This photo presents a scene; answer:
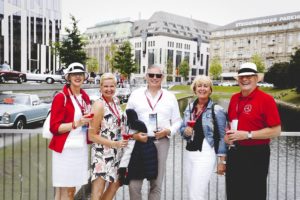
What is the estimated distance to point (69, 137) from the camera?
3799 mm

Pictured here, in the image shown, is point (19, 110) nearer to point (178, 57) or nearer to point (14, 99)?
point (14, 99)

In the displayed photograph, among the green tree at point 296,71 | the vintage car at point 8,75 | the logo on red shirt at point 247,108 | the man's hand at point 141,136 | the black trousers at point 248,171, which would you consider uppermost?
the green tree at point 296,71

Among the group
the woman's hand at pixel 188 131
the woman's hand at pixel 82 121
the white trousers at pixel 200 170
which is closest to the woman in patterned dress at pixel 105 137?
the woman's hand at pixel 82 121

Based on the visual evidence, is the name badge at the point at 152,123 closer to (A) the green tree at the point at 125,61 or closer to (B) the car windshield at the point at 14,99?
(B) the car windshield at the point at 14,99

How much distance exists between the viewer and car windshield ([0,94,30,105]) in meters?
14.1

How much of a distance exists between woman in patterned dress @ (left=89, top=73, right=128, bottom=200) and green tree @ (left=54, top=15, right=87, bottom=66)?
25022 millimetres

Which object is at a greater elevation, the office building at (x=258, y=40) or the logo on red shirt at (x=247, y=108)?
the office building at (x=258, y=40)

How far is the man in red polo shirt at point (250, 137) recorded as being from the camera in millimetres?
3602

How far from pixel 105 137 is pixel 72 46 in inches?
1013

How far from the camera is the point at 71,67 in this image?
4.00m

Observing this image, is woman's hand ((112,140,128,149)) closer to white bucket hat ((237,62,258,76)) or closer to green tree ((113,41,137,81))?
white bucket hat ((237,62,258,76))

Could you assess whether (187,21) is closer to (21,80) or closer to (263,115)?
(21,80)

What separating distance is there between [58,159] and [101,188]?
62 cm

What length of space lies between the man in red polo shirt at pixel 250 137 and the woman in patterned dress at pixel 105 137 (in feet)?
4.20
